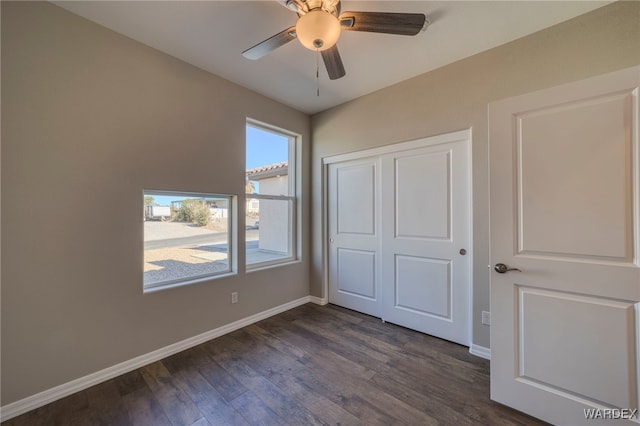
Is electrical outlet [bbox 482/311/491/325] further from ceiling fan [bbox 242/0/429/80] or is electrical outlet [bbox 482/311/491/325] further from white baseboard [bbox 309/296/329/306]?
ceiling fan [bbox 242/0/429/80]

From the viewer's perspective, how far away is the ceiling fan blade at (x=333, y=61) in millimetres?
1672

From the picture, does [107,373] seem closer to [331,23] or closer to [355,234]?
[355,234]

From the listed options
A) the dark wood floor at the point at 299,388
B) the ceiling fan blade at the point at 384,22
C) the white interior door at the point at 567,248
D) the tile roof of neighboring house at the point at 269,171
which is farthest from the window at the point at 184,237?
the white interior door at the point at 567,248

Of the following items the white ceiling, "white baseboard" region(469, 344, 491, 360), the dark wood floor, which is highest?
the white ceiling

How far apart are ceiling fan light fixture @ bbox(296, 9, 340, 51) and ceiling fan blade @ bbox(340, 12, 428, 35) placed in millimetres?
134

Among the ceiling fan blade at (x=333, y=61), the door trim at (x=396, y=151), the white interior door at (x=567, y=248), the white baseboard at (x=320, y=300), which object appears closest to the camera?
the white interior door at (x=567, y=248)

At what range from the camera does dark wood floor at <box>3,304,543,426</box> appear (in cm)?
157

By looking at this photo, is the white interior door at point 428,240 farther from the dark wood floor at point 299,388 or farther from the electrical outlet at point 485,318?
the dark wood floor at point 299,388

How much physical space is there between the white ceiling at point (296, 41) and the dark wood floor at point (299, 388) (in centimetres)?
282

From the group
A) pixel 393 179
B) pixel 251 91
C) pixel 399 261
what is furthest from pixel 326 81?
pixel 399 261

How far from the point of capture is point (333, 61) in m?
1.75

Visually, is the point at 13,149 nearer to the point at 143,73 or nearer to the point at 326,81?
the point at 143,73

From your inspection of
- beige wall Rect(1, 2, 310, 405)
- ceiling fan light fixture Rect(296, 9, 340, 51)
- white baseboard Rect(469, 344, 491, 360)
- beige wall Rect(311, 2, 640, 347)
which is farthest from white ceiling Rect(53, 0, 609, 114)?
white baseboard Rect(469, 344, 491, 360)

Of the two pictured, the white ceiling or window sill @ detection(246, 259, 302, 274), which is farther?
window sill @ detection(246, 259, 302, 274)
